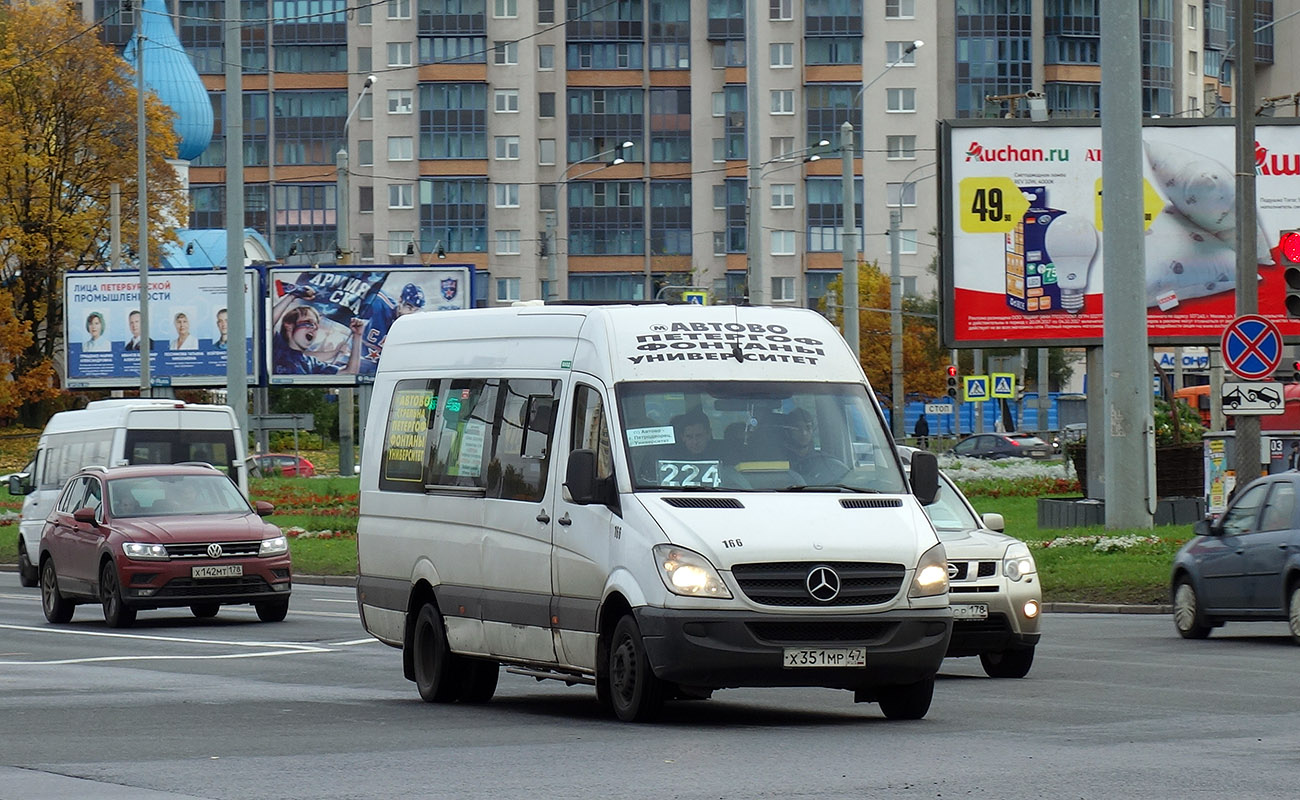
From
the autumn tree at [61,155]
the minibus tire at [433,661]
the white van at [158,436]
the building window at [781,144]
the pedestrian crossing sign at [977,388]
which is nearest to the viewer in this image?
the minibus tire at [433,661]

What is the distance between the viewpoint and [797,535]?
1158cm

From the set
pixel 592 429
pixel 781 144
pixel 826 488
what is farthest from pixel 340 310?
pixel 781 144

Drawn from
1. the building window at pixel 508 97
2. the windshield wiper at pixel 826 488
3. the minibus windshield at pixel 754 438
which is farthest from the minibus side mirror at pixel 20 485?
the building window at pixel 508 97

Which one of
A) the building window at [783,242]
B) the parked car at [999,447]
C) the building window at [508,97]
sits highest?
the building window at [508,97]

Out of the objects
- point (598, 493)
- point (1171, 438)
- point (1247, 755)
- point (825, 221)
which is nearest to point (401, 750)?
point (598, 493)

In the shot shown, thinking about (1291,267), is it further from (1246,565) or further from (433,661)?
(433,661)

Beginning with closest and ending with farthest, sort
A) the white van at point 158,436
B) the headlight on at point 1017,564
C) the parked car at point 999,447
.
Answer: the headlight on at point 1017,564 → the white van at point 158,436 → the parked car at point 999,447

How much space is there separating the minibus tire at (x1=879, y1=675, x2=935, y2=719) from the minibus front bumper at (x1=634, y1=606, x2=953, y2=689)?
529 mm

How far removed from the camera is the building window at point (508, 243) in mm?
125062

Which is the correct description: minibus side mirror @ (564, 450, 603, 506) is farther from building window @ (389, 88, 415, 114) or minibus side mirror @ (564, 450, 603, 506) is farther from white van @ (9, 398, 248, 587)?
building window @ (389, 88, 415, 114)

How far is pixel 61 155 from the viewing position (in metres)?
74.8

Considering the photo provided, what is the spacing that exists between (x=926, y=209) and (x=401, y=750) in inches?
4458

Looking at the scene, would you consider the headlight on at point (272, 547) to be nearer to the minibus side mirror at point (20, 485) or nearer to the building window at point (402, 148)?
the minibus side mirror at point (20, 485)

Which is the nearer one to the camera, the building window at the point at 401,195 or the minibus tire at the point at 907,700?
the minibus tire at the point at 907,700
